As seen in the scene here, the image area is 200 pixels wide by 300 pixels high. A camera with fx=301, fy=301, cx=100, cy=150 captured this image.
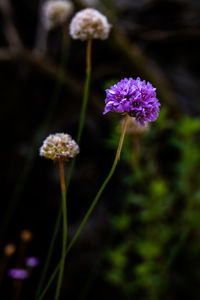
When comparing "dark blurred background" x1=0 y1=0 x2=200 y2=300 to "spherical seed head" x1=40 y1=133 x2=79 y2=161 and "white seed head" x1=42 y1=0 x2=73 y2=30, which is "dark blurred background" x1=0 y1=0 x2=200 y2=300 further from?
"spherical seed head" x1=40 y1=133 x2=79 y2=161

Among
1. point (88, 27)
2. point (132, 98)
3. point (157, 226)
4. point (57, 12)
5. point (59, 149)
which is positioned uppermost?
point (57, 12)

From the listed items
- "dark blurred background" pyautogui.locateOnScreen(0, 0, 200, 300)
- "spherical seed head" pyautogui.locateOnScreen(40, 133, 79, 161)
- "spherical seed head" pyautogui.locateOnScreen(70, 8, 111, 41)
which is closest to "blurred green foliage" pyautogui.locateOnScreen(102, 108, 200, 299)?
"dark blurred background" pyautogui.locateOnScreen(0, 0, 200, 300)

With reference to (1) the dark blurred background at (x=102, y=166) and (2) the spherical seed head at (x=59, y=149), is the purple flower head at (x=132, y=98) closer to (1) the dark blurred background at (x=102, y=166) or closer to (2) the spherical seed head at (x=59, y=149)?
(2) the spherical seed head at (x=59, y=149)

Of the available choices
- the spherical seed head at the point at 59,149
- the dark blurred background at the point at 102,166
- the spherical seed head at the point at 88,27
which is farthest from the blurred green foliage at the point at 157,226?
the spherical seed head at the point at 59,149

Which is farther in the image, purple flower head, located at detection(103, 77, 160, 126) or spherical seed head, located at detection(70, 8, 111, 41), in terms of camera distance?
spherical seed head, located at detection(70, 8, 111, 41)

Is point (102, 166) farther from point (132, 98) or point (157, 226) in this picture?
point (132, 98)

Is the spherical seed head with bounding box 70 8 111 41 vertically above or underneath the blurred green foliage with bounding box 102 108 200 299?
above

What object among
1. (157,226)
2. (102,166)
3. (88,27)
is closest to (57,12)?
(88,27)

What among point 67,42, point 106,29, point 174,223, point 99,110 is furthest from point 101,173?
point 106,29
